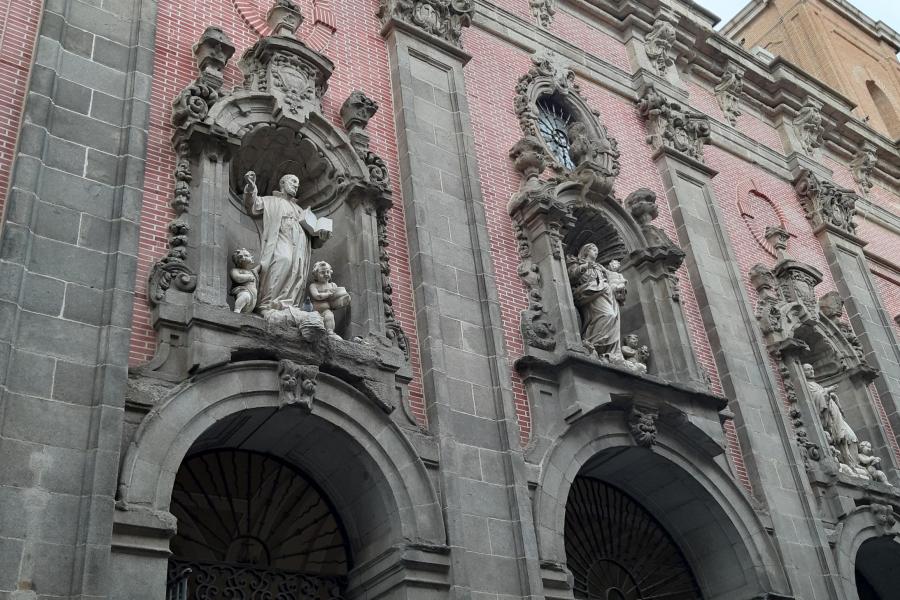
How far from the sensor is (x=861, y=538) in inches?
582

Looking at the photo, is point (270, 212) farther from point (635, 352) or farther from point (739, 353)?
point (739, 353)

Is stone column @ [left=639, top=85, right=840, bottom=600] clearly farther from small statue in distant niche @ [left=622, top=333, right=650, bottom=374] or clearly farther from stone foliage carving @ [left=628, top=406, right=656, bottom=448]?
stone foliage carving @ [left=628, top=406, right=656, bottom=448]

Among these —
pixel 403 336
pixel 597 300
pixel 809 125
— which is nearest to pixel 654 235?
pixel 597 300

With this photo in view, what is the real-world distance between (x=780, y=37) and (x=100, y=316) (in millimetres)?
26866

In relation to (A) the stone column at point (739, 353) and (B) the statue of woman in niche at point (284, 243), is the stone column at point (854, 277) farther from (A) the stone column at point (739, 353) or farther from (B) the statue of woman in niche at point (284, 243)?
(B) the statue of woman in niche at point (284, 243)

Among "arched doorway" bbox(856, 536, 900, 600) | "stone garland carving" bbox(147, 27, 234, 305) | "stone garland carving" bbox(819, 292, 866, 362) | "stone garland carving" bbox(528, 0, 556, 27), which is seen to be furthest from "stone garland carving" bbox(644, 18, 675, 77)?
"stone garland carving" bbox(147, 27, 234, 305)

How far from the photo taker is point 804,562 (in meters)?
13.6

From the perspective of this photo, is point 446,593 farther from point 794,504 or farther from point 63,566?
point 794,504

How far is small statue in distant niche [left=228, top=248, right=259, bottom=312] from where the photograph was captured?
10.2 m

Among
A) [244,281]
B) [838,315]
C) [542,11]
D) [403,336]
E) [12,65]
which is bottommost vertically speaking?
[403,336]

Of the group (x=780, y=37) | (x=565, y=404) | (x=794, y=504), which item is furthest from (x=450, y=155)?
(x=780, y=37)

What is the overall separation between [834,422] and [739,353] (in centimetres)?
228

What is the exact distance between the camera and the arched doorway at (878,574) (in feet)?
51.9

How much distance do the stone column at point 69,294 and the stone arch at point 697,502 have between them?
19.9ft
